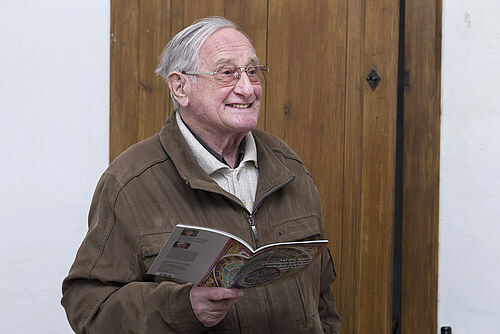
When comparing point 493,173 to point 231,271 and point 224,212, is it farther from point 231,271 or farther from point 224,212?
point 231,271

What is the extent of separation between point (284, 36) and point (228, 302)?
4.44 ft

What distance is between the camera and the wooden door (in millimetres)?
2531

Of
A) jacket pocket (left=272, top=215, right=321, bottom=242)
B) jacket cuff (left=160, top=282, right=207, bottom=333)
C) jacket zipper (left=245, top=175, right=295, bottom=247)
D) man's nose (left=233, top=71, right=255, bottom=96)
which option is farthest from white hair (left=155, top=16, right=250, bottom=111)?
jacket cuff (left=160, top=282, right=207, bottom=333)

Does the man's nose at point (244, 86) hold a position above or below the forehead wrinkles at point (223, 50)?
below

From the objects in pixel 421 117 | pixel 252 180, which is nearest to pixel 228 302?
pixel 252 180

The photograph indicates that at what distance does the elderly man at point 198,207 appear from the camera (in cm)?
169

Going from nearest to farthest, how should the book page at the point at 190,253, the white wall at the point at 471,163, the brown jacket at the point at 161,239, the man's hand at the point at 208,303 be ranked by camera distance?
the book page at the point at 190,253, the man's hand at the point at 208,303, the brown jacket at the point at 161,239, the white wall at the point at 471,163

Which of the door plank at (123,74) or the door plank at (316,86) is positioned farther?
the door plank at (123,74)

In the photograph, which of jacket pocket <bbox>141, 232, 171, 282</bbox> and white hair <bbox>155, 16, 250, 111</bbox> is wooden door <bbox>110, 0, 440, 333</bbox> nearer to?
white hair <bbox>155, 16, 250, 111</bbox>

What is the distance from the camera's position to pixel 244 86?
6.20 ft

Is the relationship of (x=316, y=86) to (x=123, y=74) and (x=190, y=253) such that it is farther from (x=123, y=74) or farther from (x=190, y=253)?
(x=190, y=253)

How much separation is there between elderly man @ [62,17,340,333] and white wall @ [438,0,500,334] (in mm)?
745

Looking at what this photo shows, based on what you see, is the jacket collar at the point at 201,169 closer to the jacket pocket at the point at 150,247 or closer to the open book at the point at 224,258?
the jacket pocket at the point at 150,247

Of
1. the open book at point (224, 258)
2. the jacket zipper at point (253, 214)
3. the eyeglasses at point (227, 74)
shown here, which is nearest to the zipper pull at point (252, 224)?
the jacket zipper at point (253, 214)
